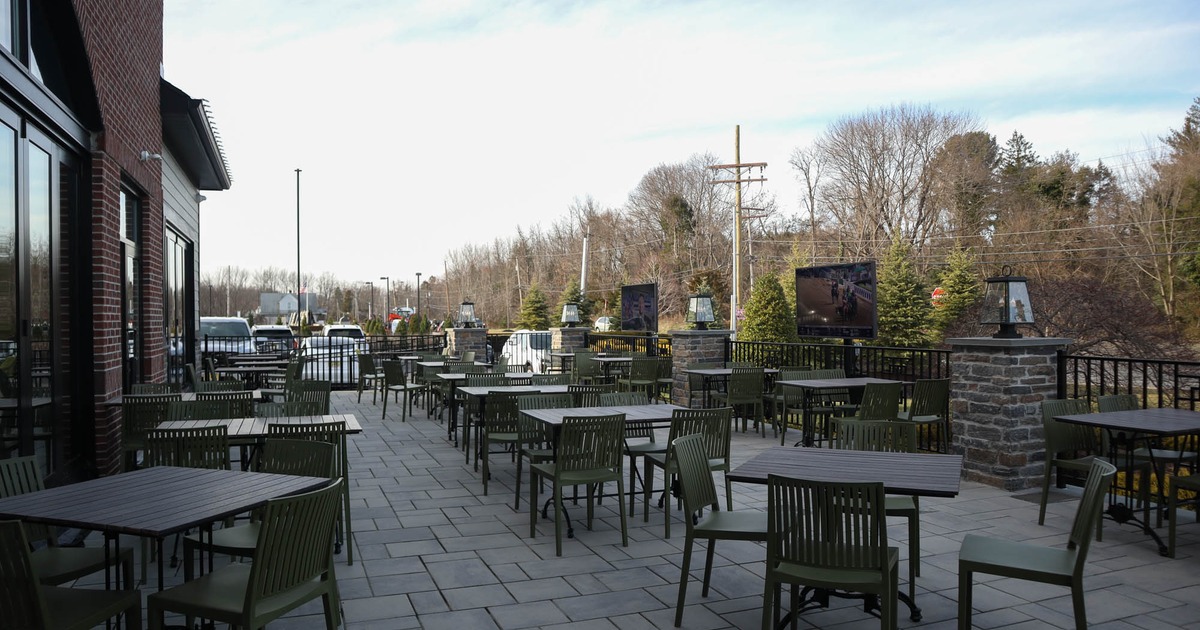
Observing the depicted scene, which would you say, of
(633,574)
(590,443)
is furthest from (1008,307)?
(633,574)

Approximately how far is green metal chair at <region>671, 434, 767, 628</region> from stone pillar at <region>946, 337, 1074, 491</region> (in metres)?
3.72

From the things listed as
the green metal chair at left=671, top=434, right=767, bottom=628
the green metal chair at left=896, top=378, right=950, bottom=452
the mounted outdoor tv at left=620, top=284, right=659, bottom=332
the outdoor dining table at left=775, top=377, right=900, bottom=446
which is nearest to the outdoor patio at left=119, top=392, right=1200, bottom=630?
the green metal chair at left=671, top=434, right=767, bottom=628

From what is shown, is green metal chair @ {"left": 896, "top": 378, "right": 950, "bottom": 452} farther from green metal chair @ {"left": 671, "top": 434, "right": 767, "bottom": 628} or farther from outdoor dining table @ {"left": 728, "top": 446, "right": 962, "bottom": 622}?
green metal chair @ {"left": 671, "top": 434, "right": 767, "bottom": 628}

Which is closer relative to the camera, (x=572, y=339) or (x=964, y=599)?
(x=964, y=599)

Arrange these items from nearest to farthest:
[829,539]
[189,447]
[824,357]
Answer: [829,539]
[189,447]
[824,357]

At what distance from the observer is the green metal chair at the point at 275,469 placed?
368 centimetres

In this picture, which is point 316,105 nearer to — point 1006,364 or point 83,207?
point 83,207

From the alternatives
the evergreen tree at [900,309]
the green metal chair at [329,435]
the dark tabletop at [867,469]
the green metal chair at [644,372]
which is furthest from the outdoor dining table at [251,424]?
the evergreen tree at [900,309]

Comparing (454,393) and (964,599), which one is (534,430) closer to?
(454,393)

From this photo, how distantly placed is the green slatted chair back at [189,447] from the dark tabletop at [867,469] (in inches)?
118

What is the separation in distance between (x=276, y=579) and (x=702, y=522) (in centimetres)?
201

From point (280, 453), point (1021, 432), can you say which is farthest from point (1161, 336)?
point (280, 453)

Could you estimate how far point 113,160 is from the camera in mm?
6555

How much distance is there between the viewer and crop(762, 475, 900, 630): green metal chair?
121 inches
